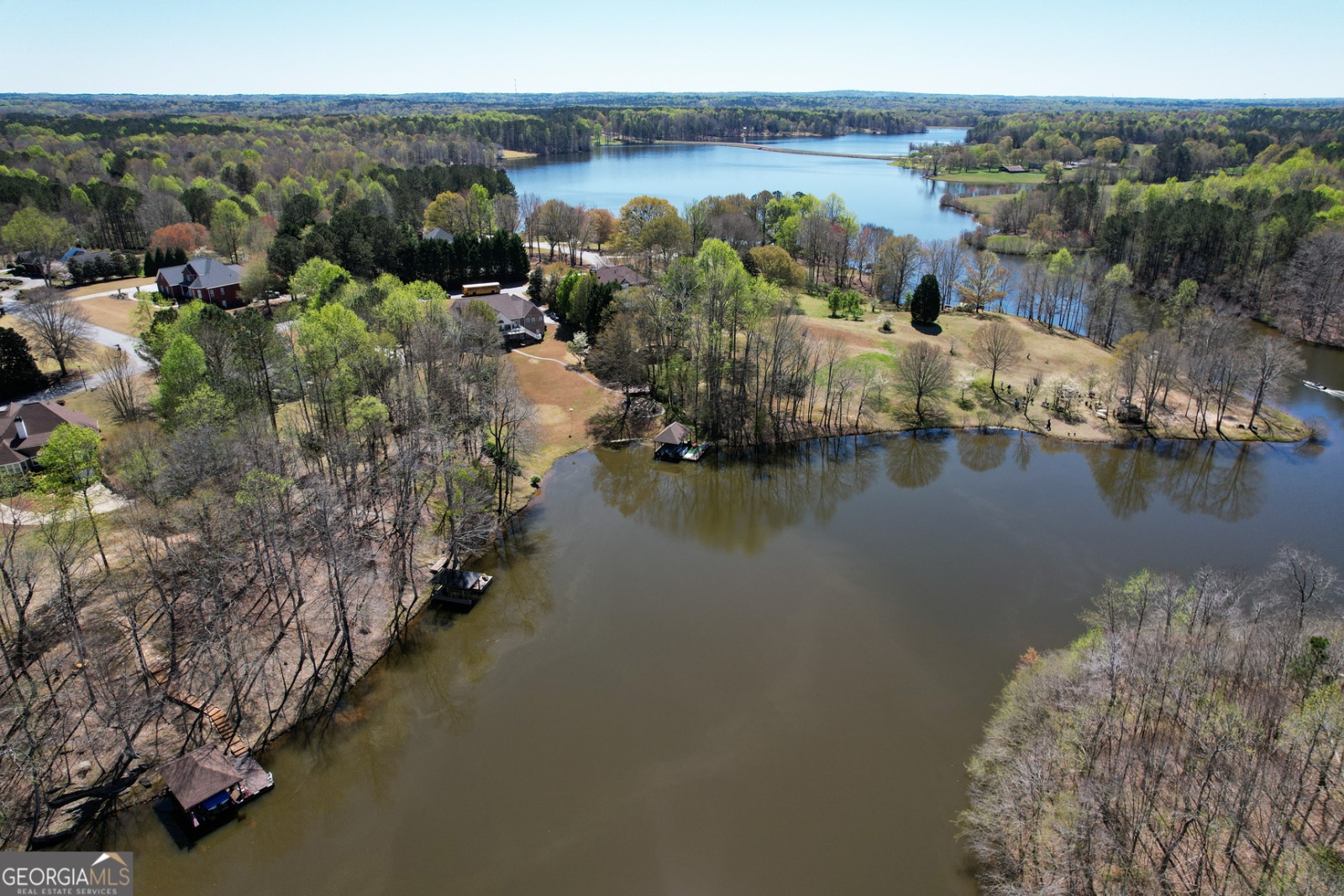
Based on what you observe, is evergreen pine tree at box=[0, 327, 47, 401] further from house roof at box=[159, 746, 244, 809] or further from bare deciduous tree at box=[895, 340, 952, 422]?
bare deciduous tree at box=[895, 340, 952, 422]

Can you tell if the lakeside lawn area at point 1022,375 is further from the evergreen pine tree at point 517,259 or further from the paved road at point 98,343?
the paved road at point 98,343

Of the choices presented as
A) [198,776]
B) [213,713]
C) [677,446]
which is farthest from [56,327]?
[198,776]

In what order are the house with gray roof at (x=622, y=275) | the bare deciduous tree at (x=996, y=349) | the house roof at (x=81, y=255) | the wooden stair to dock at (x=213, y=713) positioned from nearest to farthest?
the wooden stair to dock at (x=213, y=713) → the bare deciduous tree at (x=996, y=349) → the house with gray roof at (x=622, y=275) → the house roof at (x=81, y=255)

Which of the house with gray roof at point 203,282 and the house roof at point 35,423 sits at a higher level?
the house with gray roof at point 203,282

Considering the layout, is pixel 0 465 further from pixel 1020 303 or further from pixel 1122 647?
pixel 1020 303

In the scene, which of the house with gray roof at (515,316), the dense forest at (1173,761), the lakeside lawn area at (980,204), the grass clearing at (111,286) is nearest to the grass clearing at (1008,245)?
the lakeside lawn area at (980,204)

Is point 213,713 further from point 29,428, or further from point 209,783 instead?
point 29,428

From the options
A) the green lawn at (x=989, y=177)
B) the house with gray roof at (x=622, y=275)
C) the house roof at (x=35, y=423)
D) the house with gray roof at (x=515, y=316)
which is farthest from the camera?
the green lawn at (x=989, y=177)
